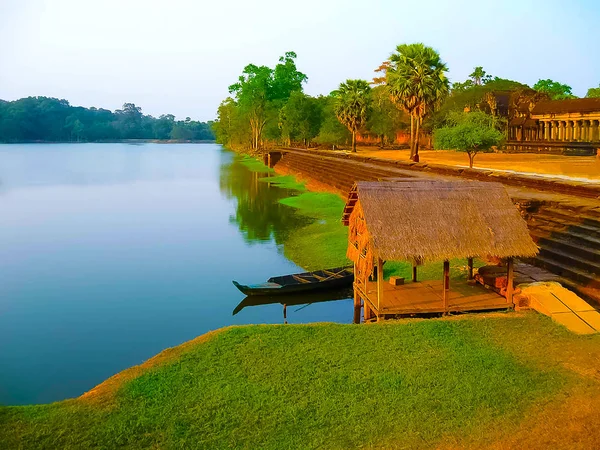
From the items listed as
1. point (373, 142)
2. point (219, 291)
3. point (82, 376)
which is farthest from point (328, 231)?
point (373, 142)

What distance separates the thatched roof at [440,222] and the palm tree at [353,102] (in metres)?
50.9

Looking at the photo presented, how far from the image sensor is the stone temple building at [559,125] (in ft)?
173

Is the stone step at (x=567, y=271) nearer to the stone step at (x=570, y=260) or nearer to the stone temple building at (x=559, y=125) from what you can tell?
the stone step at (x=570, y=260)

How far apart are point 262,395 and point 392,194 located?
604cm

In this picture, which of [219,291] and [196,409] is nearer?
[196,409]

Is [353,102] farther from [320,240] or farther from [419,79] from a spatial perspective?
[320,240]

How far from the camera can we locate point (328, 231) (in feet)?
86.7

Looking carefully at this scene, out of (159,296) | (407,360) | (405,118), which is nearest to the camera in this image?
(407,360)

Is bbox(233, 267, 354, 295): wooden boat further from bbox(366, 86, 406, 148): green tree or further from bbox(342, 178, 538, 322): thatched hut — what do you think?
bbox(366, 86, 406, 148): green tree

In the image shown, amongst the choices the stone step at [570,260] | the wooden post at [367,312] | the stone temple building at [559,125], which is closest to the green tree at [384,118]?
the stone temple building at [559,125]

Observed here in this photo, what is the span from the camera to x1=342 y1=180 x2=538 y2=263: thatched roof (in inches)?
484

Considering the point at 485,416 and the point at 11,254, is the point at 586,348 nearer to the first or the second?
the point at 485,416

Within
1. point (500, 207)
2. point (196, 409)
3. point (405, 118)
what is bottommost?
point (196, 409)

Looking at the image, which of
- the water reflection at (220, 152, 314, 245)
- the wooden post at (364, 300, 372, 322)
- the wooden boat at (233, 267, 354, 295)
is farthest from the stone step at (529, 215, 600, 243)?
the water reflection at (220, 152, 314, 245)
